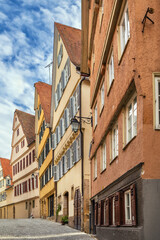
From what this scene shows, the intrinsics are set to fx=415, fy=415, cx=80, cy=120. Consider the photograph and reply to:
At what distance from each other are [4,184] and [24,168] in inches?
594

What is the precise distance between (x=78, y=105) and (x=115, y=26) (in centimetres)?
986

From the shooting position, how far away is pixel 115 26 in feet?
38.7

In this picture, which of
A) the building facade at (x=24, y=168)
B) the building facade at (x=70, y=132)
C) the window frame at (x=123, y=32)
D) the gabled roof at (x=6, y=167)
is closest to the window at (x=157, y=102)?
the window frame at (x=123, y=32)

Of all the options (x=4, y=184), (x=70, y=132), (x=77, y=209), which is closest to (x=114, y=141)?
(x=77, y=209)

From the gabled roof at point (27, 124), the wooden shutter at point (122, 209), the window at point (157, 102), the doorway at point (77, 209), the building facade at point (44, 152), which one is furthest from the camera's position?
the gabled roof at point (27, 124)

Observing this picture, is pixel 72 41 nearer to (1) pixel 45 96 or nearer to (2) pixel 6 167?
(1) pixel 45 96

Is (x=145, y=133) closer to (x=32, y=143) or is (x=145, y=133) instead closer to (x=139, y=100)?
(x=139, y=100)

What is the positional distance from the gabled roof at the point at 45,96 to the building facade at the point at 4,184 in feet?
64.0

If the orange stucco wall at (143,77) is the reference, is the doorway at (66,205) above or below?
below

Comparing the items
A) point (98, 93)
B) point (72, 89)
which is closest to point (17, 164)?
point (72, 89)

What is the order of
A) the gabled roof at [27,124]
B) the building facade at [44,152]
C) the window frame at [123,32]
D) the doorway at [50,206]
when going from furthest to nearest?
the gabled roof at [27,124] → the building facade at [44,152] → the doorway at [50,206] → the window frame at [123,32]

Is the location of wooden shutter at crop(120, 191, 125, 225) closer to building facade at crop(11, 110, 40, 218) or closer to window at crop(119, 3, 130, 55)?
window at crop(119, 3, 130, 55)

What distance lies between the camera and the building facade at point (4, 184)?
58912 mm

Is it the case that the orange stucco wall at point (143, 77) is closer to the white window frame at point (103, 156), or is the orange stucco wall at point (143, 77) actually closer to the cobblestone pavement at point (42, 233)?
the white window frame at point (103, 156)
